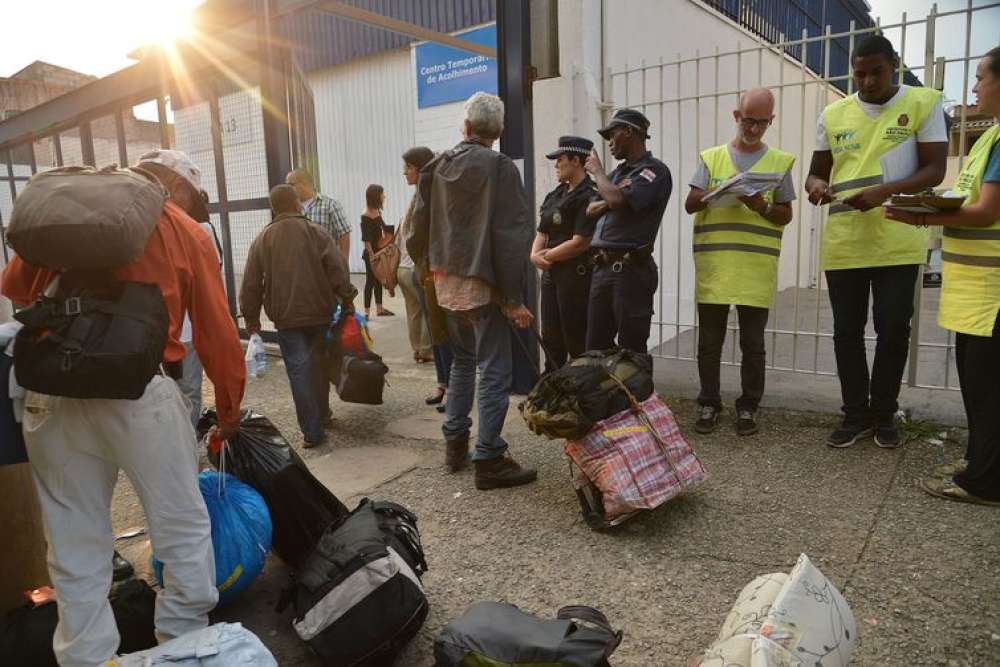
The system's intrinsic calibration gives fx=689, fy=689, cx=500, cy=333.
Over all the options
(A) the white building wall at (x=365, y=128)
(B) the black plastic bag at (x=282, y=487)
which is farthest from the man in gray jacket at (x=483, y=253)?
(A) the white building wall at (x=365, y=128)

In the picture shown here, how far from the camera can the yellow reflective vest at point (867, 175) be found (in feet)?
11.4

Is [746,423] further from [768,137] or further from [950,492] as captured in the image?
[768,137]

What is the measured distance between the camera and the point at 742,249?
403cm


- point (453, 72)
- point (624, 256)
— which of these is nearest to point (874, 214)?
point (624, 256)

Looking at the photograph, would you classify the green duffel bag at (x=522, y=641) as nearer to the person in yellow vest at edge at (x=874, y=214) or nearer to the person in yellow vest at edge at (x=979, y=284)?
the person in yellow vest at edge at (x=979, y=284)

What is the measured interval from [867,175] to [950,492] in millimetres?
1618

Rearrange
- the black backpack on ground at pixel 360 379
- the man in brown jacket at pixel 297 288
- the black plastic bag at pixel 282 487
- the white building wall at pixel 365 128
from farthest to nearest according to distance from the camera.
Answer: the white building wall at pixel 365 128
the black backpack on ground at pixel 360 379
the man in brown jacket at pixel 297 288
the black plastic bag at pixel 282 487

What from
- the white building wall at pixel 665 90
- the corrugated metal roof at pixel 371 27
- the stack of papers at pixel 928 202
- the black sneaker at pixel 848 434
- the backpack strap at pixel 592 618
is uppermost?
the corrugated metal roof at pixel 371 27

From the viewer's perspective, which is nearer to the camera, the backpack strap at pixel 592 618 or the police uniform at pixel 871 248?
the backpack strap at pixel 592 618

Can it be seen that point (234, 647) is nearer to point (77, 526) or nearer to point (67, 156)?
point (77, 526)

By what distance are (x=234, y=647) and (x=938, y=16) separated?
16.0ft

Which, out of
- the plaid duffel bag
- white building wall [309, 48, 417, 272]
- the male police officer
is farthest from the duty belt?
white building wall [309, 48, 417, 272]

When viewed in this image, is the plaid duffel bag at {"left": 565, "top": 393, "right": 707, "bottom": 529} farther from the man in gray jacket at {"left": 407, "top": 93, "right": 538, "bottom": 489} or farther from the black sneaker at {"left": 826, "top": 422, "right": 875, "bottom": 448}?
the black sneaker at {"left": 826, "top": 422, "right": 875, "bottom": 448}

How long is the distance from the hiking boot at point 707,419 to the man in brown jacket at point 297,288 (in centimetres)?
235
